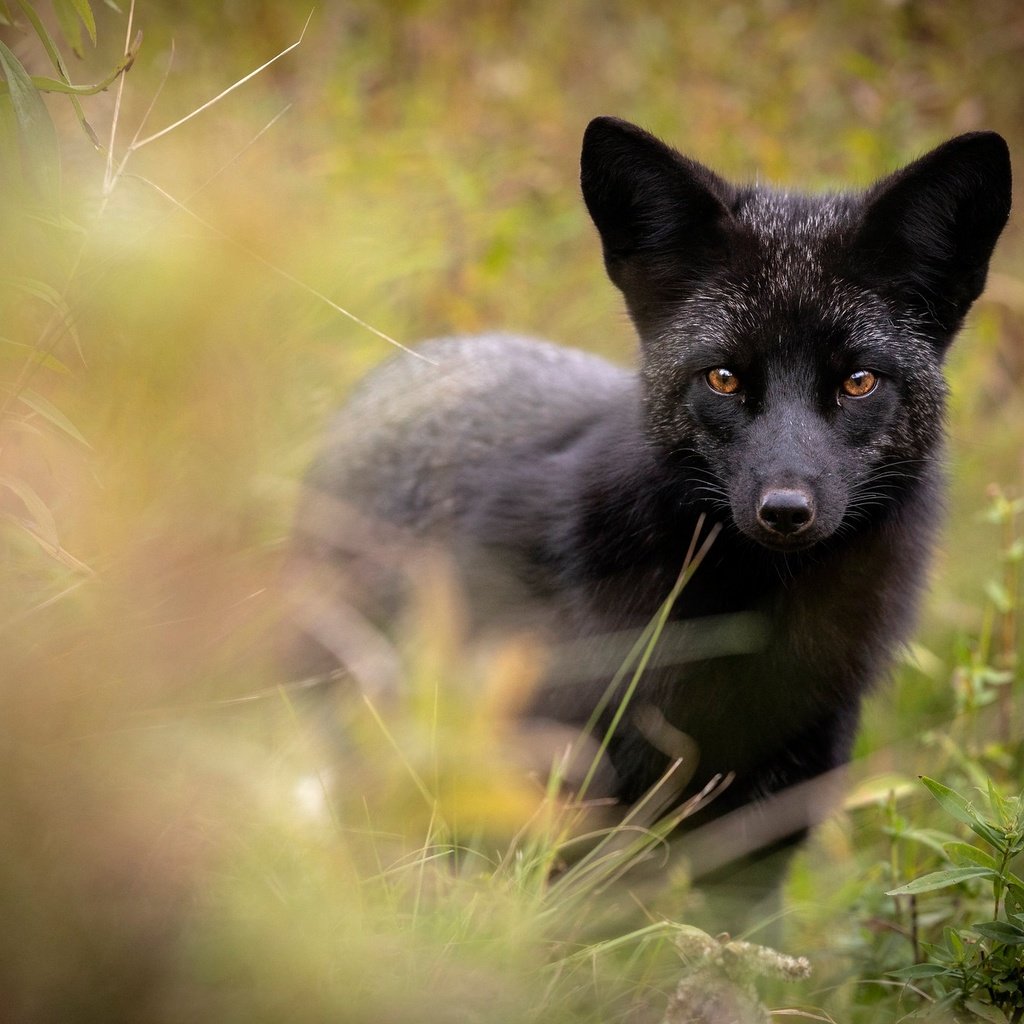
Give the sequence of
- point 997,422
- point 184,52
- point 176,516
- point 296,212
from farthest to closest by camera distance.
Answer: point 997,422 → point 184,52 → point 296,212 → point 176,516

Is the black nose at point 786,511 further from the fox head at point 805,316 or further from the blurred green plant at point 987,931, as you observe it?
the blurred green plant at point 987,931

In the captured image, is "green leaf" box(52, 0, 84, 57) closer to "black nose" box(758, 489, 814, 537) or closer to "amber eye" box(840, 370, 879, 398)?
"black nose" box(758, 489, 814, 537)

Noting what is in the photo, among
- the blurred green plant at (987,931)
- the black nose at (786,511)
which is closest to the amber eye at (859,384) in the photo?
the black nose at (786,511)

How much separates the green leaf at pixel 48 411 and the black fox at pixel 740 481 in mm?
910

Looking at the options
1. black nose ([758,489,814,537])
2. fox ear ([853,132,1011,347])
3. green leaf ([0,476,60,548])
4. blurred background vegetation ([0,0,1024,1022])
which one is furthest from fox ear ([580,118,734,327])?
green leaf ([0,476,60,548])

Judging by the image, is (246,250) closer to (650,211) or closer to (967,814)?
(650,211)

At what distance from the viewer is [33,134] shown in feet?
6.23

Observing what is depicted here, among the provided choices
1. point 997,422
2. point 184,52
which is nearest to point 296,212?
point 184,52

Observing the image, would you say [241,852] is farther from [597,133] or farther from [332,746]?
[597,133]

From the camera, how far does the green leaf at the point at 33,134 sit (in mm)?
1876

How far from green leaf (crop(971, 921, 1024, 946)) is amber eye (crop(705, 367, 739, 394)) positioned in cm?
153

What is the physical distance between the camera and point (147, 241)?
1811 mm

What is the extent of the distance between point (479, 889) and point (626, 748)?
1.05 meters

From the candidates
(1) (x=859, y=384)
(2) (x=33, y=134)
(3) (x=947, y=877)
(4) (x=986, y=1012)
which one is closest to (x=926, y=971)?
(4) (x=986, y=1012)
